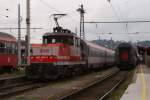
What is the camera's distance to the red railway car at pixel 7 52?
106ft

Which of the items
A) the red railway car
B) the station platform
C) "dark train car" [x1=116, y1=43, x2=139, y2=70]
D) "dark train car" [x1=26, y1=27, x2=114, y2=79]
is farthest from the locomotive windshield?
"dark train car" [x1=116, y1=43, x2=139, y2=70]

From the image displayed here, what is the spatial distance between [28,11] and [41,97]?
53.9ft

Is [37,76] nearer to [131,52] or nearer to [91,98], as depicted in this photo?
[91,98]

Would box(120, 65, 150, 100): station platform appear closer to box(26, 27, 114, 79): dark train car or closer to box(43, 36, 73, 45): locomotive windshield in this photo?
box(26, 27, 114, 79): dark train car

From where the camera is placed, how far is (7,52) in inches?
1319

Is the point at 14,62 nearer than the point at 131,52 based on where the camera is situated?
Yes

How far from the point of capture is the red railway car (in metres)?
32.3

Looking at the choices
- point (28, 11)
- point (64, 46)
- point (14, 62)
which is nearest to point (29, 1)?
point (28, 11)

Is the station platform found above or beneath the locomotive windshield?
beneath

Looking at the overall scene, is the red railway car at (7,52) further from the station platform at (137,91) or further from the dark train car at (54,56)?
the station platform at (137,91)

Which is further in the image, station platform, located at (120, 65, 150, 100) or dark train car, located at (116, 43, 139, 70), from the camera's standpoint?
dark train car, located at (116, 43, 139, 70)

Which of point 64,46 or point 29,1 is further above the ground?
point 29,1

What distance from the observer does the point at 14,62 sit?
35.4 m

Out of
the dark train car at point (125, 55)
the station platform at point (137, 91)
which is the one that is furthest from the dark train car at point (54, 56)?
the dark train car at point (125, 55)
